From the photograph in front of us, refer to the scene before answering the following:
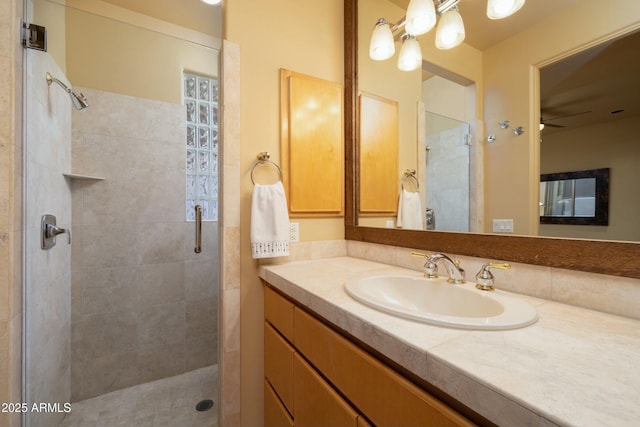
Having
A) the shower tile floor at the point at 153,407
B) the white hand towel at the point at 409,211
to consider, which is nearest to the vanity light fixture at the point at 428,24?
the white hand towel at the point at 409,211

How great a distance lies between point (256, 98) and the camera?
124 centimetres

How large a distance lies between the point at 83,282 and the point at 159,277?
0.39m

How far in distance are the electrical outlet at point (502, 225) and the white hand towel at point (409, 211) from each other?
0.31m

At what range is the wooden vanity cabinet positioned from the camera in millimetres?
495

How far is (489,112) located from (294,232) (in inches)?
37.7

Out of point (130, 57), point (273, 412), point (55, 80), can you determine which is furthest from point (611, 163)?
point (130, 57)

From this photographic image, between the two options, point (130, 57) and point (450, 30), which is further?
point (130, 57)

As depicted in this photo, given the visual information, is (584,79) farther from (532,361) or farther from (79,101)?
(79,101)

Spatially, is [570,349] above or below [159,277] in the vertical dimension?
above

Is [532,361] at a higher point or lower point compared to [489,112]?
lower

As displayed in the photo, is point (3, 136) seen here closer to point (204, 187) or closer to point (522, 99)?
point (204, 187)

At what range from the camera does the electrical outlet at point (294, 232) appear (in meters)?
1.33

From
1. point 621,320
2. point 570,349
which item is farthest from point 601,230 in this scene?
point 570,349

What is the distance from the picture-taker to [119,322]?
1.67 metres
